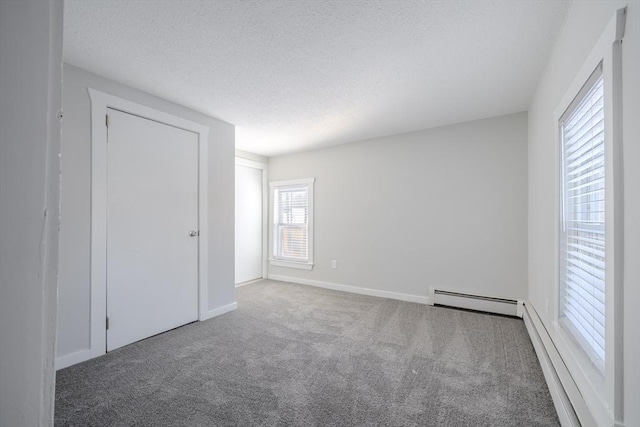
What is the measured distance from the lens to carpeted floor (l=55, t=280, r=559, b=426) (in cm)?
168

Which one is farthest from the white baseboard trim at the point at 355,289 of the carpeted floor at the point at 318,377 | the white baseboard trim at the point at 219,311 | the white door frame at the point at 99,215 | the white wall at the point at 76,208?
the white wall at the point at 76,208

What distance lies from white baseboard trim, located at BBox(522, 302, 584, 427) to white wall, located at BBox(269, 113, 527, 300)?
719 millimetres

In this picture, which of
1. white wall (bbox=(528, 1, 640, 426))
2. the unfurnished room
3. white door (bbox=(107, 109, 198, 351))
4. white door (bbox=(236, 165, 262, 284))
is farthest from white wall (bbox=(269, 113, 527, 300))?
white door (bbox=(107, 109, 198, 351))

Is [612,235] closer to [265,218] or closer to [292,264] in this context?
[292,264]

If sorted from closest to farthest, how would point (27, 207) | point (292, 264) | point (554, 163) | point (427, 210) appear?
point (27, 207), point (554, 163), point (427, 210), point (292, 264)

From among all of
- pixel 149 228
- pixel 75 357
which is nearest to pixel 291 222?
pixel 149 228

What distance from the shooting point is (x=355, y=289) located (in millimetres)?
4348

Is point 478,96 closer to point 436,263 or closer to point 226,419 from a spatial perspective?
point 436,263

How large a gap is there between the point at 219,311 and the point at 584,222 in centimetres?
337

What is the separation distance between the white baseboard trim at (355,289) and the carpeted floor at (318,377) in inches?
24.6

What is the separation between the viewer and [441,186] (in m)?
3.71

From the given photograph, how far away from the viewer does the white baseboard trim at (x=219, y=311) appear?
323cm

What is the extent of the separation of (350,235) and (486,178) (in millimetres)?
1969

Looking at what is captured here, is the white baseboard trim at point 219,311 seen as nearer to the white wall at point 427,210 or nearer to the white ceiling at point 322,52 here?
the white wall at point 427,210
